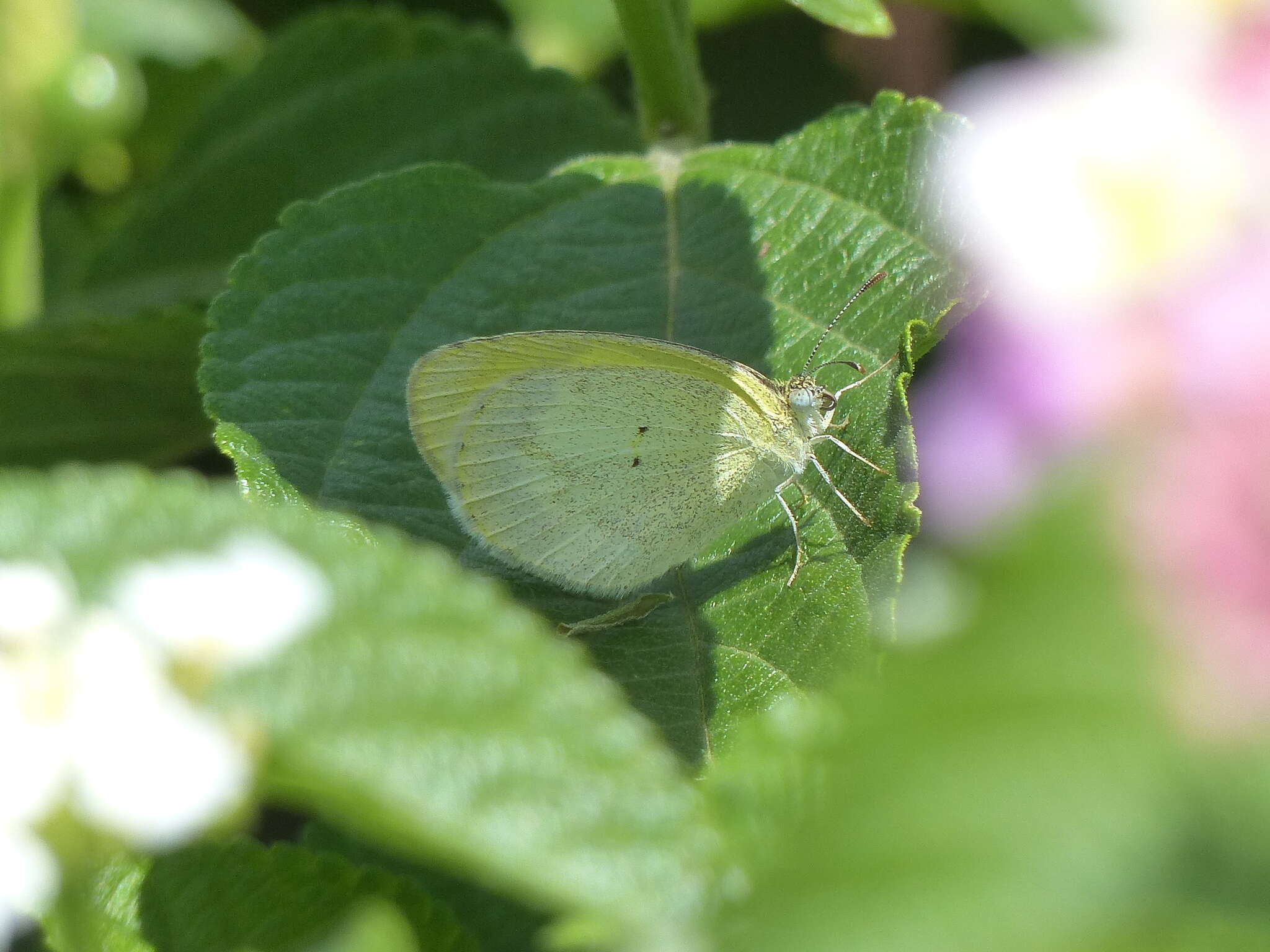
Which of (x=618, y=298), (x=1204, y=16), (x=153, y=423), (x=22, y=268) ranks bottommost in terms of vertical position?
(x=153, y=423)

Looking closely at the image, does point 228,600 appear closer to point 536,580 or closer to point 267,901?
point 267,901

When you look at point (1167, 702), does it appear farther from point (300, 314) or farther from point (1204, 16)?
point (300, 314)

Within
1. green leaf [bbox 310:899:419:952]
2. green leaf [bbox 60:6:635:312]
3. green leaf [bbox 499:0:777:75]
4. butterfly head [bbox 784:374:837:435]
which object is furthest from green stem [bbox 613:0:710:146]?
green leaf [bbox 310:899:419:952]

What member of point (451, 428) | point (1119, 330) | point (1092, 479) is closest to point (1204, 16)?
point (1119, 330)

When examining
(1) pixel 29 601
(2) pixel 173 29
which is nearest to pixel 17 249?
(2) pixel 173 29

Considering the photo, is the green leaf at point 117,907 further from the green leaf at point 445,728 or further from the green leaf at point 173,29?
the green leaf at point 173,29

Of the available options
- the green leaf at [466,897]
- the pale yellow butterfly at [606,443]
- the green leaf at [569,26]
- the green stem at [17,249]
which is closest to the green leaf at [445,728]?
the green leaf at [466,897]
